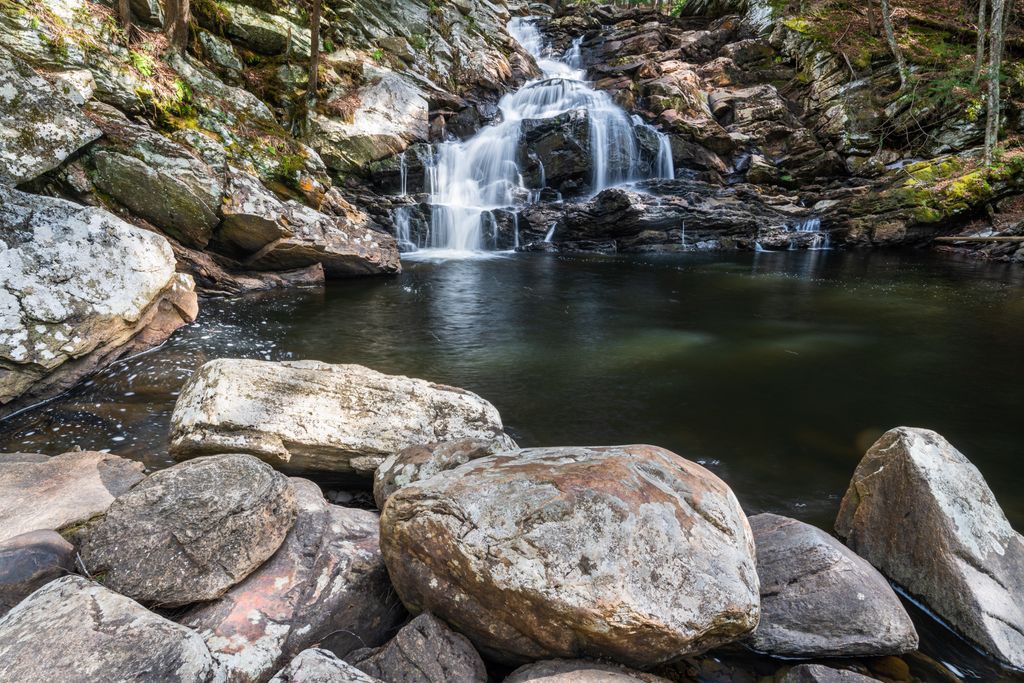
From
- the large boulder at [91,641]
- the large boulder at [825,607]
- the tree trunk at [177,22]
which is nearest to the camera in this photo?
the large boulder at [91,641]

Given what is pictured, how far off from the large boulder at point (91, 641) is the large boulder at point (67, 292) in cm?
388

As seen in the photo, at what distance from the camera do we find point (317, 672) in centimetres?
171

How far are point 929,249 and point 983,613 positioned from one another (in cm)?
1867

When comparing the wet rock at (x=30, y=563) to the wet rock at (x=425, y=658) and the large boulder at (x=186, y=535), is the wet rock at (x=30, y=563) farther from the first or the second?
the wet rock at (x=425, y=658)

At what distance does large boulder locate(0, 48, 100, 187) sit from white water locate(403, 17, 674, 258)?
8981mm

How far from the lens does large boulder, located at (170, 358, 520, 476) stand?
3.36m

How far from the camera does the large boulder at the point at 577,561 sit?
1.92 meters

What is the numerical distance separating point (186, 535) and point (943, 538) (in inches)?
147

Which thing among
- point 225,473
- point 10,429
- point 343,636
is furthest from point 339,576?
point 10,429

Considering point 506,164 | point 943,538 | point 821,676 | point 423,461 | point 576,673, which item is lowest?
Result: point 821,676

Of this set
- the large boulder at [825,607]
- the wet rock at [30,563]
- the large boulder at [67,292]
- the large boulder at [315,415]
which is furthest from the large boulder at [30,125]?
the large boulder at [825,607]

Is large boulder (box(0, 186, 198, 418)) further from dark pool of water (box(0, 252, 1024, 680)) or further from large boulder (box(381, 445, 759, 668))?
large boulder (box(381, 445, 759, 668))

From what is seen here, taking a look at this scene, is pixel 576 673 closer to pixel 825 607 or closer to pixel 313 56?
pixel 825 607

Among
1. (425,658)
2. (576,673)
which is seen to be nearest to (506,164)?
(425,658)
